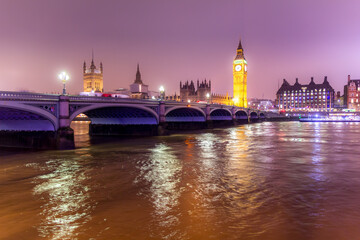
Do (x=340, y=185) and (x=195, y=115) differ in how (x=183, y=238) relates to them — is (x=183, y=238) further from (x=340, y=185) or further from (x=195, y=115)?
(x=195, y=115)

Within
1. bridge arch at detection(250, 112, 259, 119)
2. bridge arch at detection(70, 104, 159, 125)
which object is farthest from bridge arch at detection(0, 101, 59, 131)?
bridge arch at detection(250, 112, 259, 119)

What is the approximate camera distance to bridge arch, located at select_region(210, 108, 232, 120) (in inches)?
3132

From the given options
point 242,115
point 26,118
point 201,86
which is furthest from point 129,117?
point 201,86

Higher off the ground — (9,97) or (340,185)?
(9,97)

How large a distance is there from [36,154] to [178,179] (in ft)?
49.1

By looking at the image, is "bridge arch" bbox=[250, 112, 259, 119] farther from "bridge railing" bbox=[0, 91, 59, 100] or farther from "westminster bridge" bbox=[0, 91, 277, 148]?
"bridge railing" bbox=[0, 91, 59, 100]

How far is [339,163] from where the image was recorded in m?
19.0

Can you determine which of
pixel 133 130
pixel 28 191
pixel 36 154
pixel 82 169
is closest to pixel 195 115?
pixel 133 130

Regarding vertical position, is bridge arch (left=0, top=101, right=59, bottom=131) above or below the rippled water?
above

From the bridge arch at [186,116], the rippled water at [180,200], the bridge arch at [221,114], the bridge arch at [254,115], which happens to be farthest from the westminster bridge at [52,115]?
the bridge arch at [254,115]

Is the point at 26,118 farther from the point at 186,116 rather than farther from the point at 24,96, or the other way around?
the point at 186,116

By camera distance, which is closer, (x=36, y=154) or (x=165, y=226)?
(x=165, y=226)

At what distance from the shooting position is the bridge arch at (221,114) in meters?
79.6

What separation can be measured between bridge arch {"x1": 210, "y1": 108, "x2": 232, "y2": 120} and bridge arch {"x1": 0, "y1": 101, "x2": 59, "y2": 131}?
5615cm
